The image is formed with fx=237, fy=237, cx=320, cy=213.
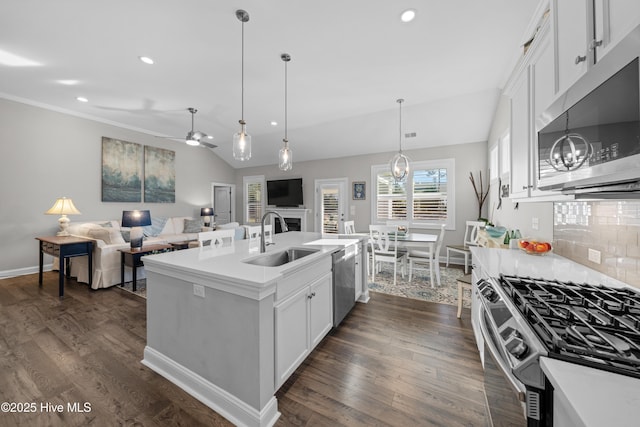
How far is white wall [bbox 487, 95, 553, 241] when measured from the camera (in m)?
2.19

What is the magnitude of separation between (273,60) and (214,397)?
338cm

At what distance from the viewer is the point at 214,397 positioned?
4.80 ft

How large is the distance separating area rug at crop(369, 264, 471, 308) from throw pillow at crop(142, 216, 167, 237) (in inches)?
191

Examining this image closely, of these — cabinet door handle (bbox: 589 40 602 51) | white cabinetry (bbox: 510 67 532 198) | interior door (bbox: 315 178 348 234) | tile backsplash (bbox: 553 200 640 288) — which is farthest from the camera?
interior door (bbox: 315 178 348 234)

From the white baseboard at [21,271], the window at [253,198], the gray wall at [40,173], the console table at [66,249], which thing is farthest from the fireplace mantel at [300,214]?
the white baseboard at [21,271]

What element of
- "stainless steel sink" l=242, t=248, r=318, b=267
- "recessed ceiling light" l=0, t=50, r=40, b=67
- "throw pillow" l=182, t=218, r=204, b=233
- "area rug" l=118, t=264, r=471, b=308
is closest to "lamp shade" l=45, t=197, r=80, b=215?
"area rug" l=118, t=264, r=471, b=308

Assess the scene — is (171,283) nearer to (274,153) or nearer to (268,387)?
(268,387)

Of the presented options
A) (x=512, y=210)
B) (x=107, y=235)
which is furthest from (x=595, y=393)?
(x=107, y=235)

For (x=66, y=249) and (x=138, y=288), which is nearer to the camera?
(x=66, y=249)

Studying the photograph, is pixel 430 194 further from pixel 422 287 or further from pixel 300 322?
pixel 300 322

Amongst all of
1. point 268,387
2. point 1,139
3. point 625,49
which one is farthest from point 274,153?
point 625,49

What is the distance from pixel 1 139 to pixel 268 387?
598 cm

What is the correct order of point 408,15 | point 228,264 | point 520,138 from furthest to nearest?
point 408,15 < point 520,138 < point 228,264

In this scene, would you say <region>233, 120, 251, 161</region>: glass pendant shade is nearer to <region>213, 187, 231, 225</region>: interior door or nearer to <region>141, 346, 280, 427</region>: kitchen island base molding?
<region>141, 346, 280, 427</region>: kitchen island base molding
